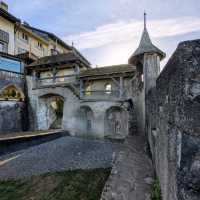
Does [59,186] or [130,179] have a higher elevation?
[130,179]

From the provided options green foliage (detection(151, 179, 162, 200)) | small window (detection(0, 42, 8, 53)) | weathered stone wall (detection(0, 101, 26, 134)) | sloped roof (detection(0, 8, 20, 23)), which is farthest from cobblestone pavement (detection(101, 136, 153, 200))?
sloped roof (detection(0, 8, 20, 23))

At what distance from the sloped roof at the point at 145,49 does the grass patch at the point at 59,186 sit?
6082mm

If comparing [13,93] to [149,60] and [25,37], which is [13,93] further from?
[149,60]

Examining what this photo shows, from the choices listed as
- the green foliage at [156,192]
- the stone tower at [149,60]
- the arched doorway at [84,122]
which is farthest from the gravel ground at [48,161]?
the arched doorway at [84,122]

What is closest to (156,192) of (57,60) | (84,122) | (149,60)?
(149,60)

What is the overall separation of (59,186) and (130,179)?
8.47 ft

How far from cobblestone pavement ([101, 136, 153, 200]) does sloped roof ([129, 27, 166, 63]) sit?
5233 millimetres

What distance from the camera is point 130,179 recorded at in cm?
484

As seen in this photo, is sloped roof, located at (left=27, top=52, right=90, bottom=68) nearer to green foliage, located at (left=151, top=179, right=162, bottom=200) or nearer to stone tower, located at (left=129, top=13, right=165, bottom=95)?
stone tower, located at (left=129, top=13, right=165, bottom=95)

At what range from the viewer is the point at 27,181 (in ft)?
21.4

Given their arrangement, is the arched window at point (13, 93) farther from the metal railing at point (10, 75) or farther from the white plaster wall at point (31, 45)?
the white plaster wall at point (31, 45)

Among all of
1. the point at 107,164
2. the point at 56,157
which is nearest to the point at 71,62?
the point at 56,157

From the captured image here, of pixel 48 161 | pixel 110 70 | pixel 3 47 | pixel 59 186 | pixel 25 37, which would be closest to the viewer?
pixel 59 186

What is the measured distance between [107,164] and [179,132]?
252 inches
